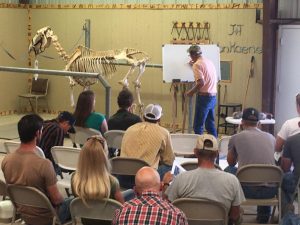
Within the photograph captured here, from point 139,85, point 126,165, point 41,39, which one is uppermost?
point 41,39

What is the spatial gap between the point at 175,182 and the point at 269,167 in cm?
126

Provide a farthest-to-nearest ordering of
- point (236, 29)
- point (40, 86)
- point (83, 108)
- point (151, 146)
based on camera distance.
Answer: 1. point (40, 86)
2. point (236, 29)
3. point (83, 108)
4. point (151, 146)

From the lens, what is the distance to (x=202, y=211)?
13.4 ft

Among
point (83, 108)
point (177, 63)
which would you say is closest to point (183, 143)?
point (83, 108)

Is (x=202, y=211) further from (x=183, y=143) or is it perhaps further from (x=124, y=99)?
(x=124, y=99)

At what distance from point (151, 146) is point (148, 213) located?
86.4 inches

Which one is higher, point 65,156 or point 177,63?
point 177,63

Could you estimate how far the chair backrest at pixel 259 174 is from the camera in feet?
16.6

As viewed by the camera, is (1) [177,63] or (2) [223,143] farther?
(1) [177,63]

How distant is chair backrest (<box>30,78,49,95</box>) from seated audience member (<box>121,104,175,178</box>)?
824cm

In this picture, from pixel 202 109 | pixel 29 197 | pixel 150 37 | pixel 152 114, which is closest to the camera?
pixel 29 197

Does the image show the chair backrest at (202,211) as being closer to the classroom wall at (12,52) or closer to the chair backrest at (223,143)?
the chair backrest at (223,143)

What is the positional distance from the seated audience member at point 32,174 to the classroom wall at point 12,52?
9038mm

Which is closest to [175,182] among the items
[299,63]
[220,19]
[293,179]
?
A: [293,179]
